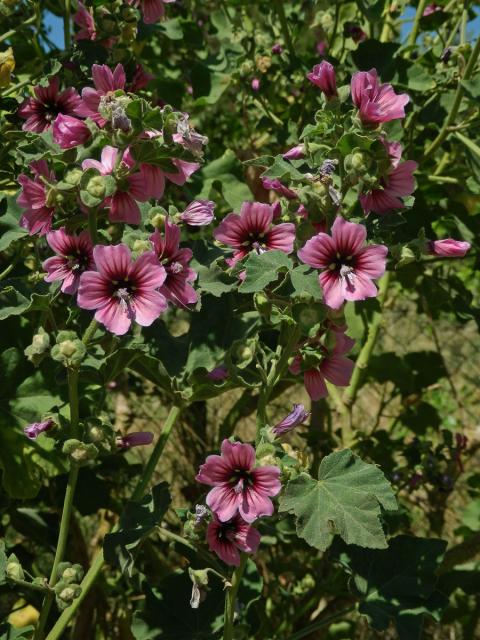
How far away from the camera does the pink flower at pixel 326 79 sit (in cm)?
122

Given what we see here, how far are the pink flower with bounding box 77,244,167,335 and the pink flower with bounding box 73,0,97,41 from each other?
0.73 metres

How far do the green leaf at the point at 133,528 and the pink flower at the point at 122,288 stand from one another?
0.34 metres

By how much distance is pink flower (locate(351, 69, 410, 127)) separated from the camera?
114 centimetres

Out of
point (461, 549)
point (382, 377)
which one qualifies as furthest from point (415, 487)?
point (382, 377)

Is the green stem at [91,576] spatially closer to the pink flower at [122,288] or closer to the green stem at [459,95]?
the pink flower at [122,288]

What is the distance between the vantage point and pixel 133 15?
154 cm

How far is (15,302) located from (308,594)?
4.13 ft

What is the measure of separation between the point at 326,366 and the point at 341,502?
0.85ft

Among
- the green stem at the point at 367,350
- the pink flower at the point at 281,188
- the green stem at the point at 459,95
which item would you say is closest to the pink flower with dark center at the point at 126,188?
the pink flower at the point at 281,188

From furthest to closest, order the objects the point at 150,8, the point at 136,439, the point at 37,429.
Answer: the point at 150,8 → the point at 136,439 → the point at 37,429

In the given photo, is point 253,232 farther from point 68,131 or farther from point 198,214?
point 68,131

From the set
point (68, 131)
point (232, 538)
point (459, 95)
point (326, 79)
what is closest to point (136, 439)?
point (232, 538)

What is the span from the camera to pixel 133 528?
50.1 inches

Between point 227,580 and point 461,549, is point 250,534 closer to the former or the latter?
point 227,580
